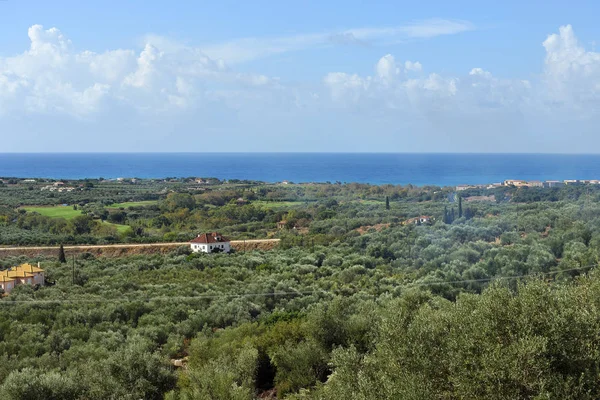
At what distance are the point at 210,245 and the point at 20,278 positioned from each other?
12995mm

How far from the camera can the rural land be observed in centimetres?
893

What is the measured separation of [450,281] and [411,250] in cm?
691

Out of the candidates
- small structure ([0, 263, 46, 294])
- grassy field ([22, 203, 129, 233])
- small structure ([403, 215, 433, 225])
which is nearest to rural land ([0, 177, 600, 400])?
small structure ([0, 263, 46, 294])

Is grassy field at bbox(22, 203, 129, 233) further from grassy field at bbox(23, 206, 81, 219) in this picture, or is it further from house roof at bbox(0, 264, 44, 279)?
house roof at bbox(0, 264, 44, 279)

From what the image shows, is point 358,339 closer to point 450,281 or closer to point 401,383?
point 401,383

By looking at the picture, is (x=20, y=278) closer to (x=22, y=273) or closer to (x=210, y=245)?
(x=22, y=273)

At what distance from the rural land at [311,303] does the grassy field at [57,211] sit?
693 mm

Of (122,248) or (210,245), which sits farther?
(122,248)

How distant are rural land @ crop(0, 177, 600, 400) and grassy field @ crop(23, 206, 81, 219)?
2.28 feet

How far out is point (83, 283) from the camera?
25703 mm

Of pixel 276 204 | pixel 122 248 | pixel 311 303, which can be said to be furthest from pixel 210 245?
pixel 276 204

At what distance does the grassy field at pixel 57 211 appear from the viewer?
51.8 metres

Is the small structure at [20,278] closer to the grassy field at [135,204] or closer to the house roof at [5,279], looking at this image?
the house roof at [5,279]

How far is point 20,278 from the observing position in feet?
81.2
